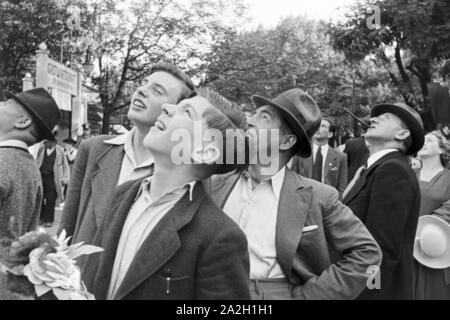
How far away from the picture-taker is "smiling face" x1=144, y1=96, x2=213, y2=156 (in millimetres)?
2150

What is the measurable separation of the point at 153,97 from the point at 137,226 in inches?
45.9

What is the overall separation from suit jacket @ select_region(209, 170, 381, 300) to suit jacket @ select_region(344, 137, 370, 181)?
20.1 ft

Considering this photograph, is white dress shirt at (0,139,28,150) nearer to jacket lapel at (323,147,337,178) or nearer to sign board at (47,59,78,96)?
jacket lapel at (323,147,337,178)

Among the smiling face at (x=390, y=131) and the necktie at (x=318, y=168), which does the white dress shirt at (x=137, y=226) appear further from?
the necktie at (x=318, y=168)

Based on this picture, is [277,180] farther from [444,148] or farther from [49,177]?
[49,177]

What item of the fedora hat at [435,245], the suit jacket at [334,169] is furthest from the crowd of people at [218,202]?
the suit jacket at [334,169]

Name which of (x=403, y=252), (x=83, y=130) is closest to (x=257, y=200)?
(x=403, y=252)

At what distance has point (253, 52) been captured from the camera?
2148 cm

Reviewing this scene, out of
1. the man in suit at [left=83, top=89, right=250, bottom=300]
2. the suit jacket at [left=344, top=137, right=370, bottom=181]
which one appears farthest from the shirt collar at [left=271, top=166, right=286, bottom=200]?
the suit jacket at [left=344, top=137, right=370, bottom=181]

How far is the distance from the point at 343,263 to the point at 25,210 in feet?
6.27

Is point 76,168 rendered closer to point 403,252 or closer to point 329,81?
point 403,252

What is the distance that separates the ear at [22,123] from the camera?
3.46 metres

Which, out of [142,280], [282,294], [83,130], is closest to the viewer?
[142,280]

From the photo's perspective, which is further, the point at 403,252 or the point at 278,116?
the point at 403,252
